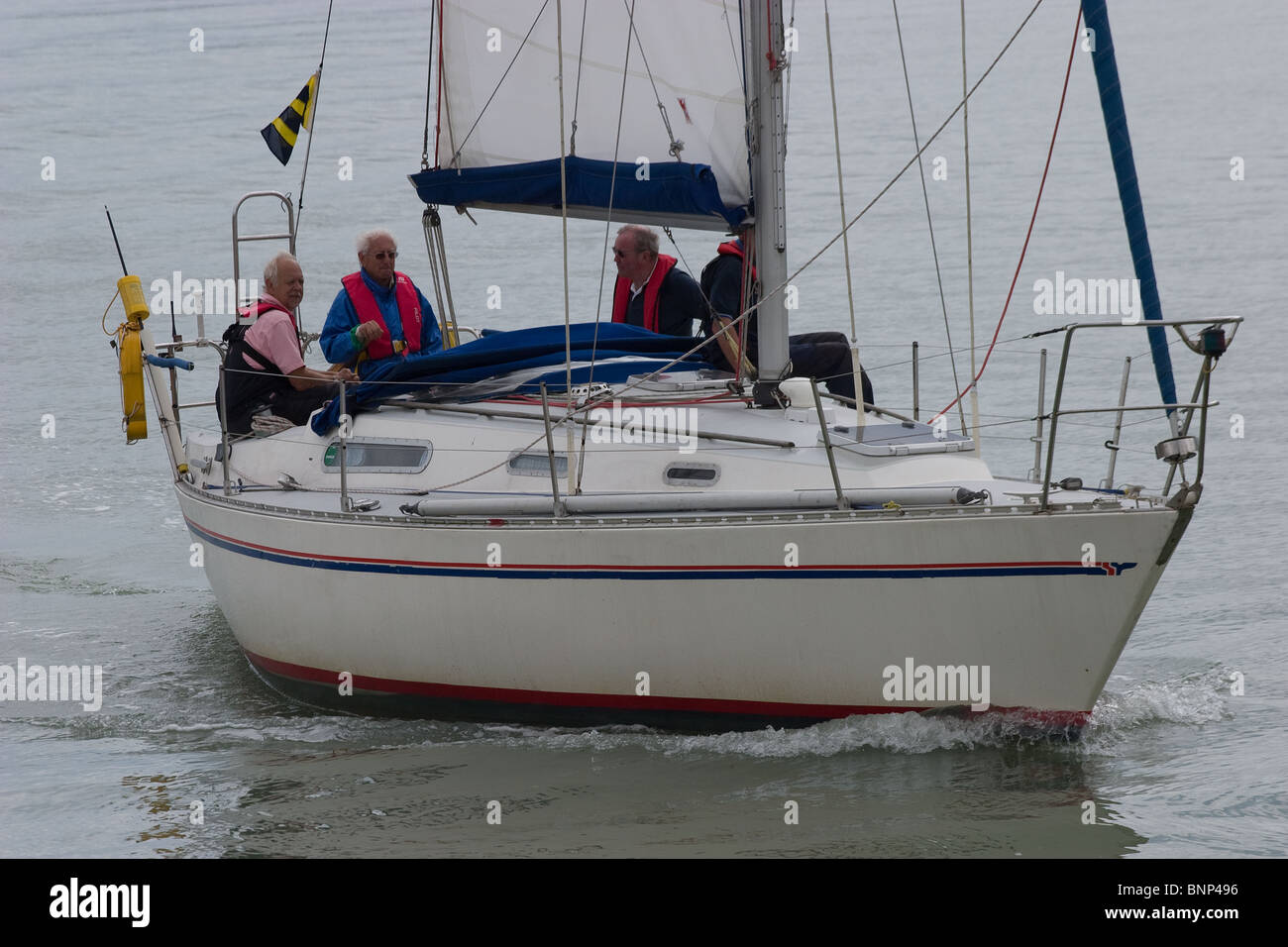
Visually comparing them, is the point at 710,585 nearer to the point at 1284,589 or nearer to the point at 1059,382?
the point at 1059,382

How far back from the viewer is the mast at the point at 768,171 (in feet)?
22.1

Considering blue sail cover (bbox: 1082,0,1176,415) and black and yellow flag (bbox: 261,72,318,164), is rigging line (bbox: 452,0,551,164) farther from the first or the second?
blue sail cover (bbox: 1082,0,1176,415)

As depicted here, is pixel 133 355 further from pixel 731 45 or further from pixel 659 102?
pixel 731 45

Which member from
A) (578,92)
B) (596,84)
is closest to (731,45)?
(596,84)

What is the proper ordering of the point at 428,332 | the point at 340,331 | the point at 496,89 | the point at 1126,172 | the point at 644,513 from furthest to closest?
the point at 428,332
the point at 496,89
the point at 340,331
the point at 644,513
the point at 1126,172

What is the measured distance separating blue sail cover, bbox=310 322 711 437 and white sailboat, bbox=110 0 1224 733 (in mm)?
17

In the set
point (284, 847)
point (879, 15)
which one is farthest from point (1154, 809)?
point (879, 15)

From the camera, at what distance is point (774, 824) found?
5.97 m

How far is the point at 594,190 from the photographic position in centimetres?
739

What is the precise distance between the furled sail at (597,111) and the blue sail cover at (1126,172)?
1670 millimetres

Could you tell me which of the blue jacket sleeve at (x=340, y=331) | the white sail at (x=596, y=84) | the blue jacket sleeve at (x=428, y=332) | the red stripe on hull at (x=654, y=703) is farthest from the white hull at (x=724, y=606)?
the white sail at (x=596, y=84)

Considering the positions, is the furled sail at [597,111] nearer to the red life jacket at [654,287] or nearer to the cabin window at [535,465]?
the red life jacket at [654,287]

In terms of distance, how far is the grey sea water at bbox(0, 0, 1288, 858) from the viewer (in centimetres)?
617

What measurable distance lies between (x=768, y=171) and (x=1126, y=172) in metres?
1.62
